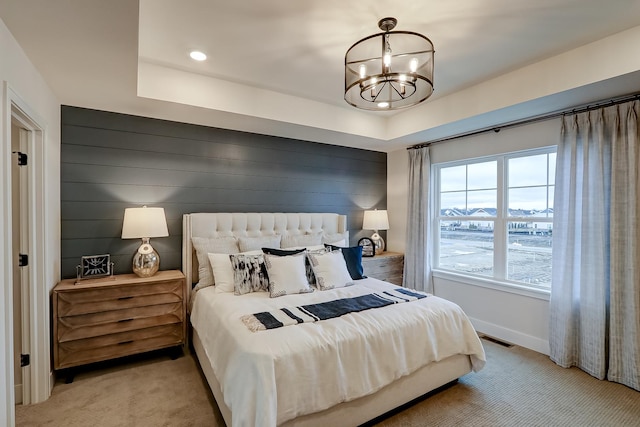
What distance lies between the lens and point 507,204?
11.9 ft

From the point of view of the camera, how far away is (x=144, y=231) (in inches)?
113

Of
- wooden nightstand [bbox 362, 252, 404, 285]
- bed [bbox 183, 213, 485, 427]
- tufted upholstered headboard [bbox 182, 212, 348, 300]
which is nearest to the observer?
bed [bbox 183, 213, 485, 427]

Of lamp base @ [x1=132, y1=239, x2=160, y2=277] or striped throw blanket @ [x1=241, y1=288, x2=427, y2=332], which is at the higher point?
lamp base @ [x1=132, y1=239, x2=160, y2=277]

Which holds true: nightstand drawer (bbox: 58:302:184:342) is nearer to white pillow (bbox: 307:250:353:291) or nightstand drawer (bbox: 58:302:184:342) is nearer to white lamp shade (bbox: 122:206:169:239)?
white lamp shade (bbox: 122:206:169:239)

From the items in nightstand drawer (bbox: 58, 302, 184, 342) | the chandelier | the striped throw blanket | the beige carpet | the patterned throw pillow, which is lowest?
the beige carpet

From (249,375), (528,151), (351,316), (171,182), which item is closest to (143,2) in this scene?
(171,182)

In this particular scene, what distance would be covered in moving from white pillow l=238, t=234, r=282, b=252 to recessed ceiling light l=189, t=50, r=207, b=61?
1.79m

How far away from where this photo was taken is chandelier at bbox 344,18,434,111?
6.13ft

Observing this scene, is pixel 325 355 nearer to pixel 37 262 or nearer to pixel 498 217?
pixel 37 262

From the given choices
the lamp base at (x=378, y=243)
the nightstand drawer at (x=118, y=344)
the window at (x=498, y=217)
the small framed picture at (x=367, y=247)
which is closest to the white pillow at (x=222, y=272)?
the nightstand drawer at (x=118, y=344)

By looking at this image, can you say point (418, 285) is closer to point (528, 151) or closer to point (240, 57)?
point (528, 151)

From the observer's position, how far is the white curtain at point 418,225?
4305mm

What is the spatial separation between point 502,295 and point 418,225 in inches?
52.2

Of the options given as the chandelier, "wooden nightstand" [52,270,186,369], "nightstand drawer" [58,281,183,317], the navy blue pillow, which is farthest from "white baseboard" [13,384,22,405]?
the chandelier
